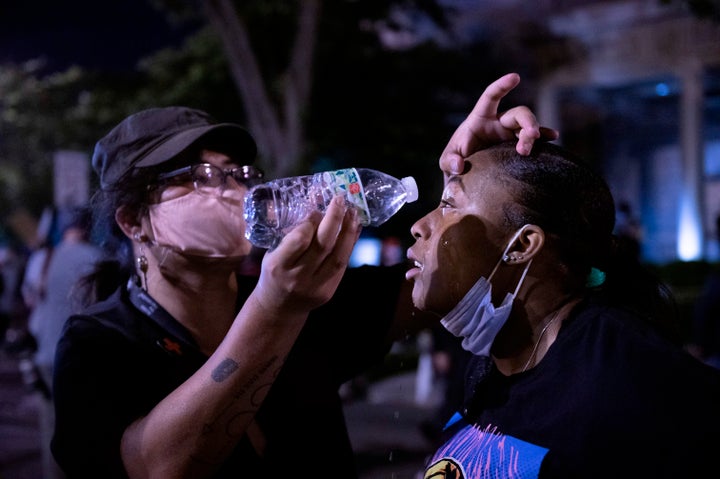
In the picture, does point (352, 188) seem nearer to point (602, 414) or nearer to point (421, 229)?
point (421, 229)

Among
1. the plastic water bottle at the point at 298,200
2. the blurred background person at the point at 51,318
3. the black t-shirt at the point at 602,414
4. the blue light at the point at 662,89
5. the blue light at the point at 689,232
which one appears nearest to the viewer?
the black t-shirt at the point at 602,414

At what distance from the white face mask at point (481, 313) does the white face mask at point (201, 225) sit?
0.80 m

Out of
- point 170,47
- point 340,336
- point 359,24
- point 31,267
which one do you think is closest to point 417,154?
point 359,24

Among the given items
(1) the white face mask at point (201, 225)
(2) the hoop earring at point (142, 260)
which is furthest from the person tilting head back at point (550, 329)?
(2) the hoop earring at point (142, 260)

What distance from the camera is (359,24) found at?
16125 mm

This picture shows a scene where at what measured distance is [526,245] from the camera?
1.95 metres

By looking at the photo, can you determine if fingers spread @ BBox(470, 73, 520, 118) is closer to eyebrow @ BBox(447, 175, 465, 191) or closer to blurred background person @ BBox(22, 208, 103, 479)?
eyebrow @ BBox(447, 175, 465, 191)

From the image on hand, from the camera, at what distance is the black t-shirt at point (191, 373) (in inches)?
77.5

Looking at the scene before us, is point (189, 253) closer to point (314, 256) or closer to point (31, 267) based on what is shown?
point (314, 256)

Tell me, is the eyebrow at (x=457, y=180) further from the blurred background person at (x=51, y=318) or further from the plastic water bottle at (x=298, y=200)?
the blurred background person at (x=51, y=318)

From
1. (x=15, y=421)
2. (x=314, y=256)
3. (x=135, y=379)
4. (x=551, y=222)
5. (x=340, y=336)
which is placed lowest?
(x=15, y=421)

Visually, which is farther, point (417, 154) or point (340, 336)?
point (417, 154)

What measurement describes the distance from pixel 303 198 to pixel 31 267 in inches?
299

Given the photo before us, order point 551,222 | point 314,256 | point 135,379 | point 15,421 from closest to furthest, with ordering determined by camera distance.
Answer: point 314,256 < point 551,222 < point 135,379 < point 15,421
